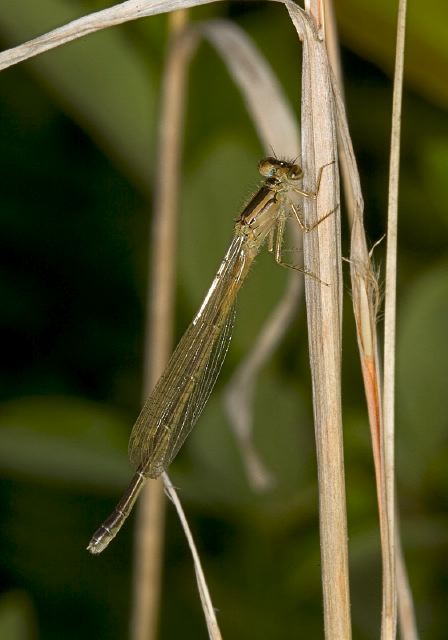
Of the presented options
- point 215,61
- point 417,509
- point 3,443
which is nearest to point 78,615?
point 3,443

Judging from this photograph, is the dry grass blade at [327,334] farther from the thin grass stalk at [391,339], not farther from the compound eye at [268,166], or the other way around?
the compound eye at [268,166]

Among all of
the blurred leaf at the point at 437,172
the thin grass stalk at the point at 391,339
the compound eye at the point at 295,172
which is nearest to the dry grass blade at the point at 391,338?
the thin grass stalk at the point at 391,339

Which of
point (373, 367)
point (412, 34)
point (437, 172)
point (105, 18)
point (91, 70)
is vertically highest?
point (412, 34)

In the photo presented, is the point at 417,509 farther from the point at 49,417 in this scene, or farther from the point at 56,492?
the point at 56,492

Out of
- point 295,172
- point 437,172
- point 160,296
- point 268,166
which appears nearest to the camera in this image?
point 295,172

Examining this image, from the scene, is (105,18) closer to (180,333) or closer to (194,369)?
(194,369)

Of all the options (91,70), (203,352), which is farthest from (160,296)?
(91,70)

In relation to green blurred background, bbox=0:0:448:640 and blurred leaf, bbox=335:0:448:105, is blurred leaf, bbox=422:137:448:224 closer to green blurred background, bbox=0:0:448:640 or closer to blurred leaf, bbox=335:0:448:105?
green blurred background, bbox=0:0:448:640

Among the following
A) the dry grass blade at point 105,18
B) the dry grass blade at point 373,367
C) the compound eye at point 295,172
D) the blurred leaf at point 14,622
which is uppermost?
the compound eye at point 295,172
